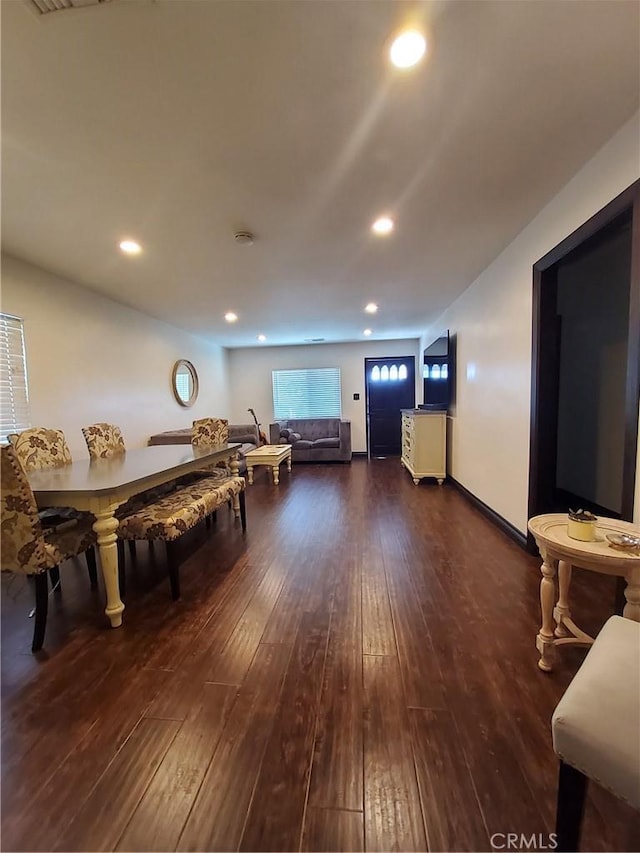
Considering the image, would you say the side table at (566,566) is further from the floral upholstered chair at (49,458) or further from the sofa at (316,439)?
the sofa at (316,439)

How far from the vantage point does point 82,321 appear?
366cm

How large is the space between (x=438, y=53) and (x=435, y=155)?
556mm

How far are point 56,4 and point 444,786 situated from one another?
2.70 meters

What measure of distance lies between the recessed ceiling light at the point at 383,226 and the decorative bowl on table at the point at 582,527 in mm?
2163

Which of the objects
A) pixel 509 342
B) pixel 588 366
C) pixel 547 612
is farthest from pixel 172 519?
pixel 588 366

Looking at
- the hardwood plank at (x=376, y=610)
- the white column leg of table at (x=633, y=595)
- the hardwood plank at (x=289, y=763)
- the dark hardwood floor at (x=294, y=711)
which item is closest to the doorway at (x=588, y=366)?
the white column leg of table at (x=633, y=595)

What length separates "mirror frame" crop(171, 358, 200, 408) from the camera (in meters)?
5.49

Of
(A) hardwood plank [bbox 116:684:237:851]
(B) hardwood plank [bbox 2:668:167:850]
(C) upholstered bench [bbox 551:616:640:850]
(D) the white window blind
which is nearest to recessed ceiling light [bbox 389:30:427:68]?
(C) upholstered bench [bbox 551:616:640:850]

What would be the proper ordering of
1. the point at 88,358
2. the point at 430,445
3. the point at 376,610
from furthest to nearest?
the point at 430,445 < the point at 88,358 < the point at 376,610

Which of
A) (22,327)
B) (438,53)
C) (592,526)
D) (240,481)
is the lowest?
(240,481)

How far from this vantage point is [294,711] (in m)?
1.29

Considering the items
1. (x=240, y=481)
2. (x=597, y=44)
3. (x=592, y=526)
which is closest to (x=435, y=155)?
(x=597, y=44)

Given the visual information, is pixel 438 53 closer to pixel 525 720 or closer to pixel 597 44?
pixel 597 44

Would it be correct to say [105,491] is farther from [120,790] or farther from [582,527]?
[582,527]
